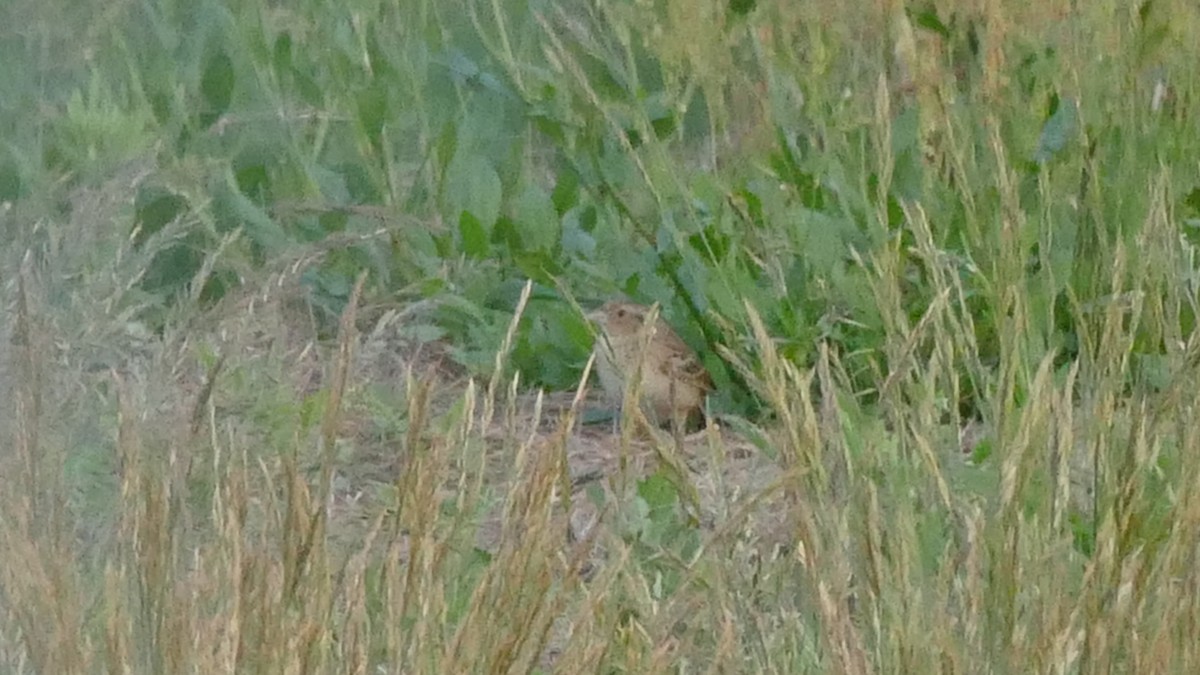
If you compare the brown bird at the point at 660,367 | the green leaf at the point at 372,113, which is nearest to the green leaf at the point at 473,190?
the green leaf at the point at 372,113

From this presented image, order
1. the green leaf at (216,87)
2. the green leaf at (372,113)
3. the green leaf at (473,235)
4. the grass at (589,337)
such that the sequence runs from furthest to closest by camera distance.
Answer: the green leaf at (216,87) → the green leaf at (372,113) → the green leaf at (473,235) → the grass at (589,337)

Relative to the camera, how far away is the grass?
1.58 meters

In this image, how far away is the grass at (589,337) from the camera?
1.58 m

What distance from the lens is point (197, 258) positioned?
3.20 m

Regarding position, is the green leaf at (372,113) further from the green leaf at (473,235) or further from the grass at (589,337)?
the green leaf at (473,235)

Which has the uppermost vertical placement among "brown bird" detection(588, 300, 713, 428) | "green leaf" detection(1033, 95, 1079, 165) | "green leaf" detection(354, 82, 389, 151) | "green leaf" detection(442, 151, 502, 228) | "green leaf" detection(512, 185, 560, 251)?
"green leaf" detection(354, 82, 389, 151)

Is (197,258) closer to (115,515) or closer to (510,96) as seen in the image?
(510,96)

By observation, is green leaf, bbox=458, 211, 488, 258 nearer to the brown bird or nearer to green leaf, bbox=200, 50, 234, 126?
the brown bird

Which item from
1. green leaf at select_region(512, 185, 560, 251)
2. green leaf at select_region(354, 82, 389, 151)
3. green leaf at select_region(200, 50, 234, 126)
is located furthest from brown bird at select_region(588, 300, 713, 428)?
green leaf at select_region(200, 50, 234, 126)

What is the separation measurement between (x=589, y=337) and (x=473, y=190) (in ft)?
1.67

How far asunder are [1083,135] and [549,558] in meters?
Answer: 1.29

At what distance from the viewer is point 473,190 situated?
3.24m

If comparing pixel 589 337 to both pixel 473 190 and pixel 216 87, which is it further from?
pixel 216 87

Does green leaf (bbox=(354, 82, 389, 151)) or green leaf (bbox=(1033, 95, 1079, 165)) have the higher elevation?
green leaf (bbox=(354, 82, 389, 151))
